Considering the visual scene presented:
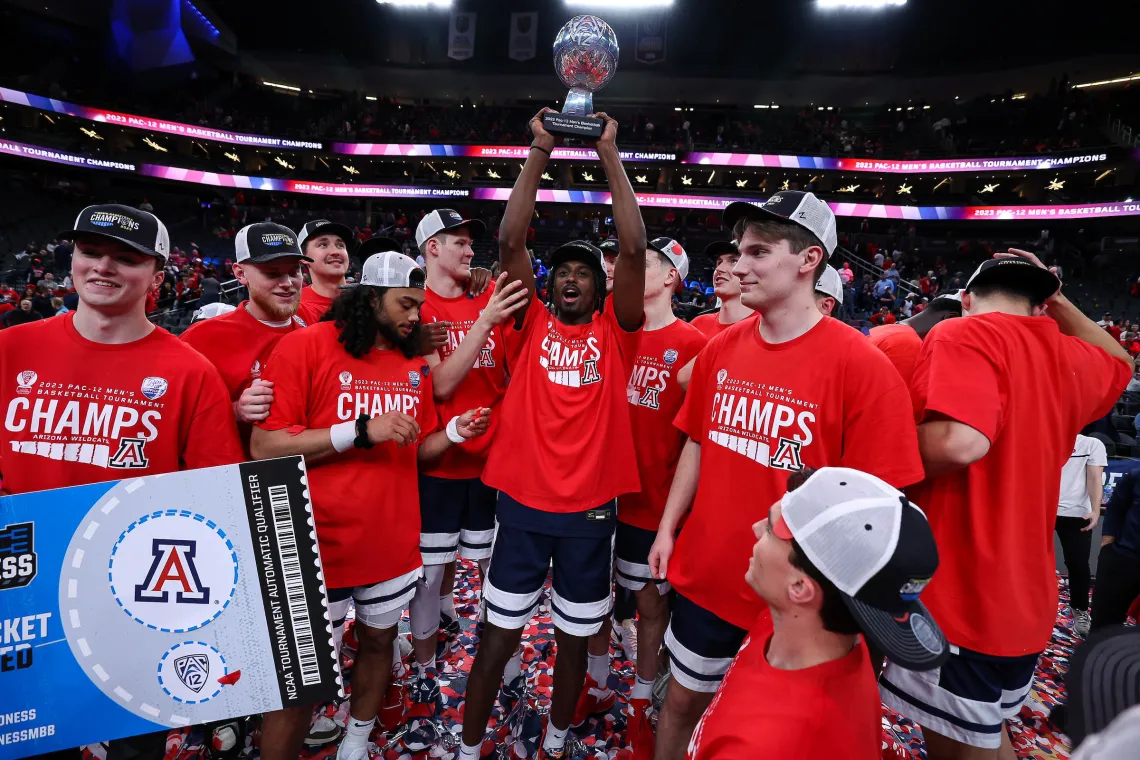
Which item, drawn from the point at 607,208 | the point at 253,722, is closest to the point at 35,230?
the point at 607,208

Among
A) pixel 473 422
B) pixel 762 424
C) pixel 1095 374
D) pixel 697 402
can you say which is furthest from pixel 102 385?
pixel 1095 374

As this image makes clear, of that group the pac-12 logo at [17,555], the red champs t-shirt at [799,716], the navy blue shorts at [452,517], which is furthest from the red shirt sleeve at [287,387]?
the red champs t-shirt at [799,716]

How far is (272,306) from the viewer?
2871 millimetres

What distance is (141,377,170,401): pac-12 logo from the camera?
200cm

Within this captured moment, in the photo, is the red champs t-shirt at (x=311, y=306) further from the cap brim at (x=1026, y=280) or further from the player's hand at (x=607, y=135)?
the cap brim at (x=1026, y=280)

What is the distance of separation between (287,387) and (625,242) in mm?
1588

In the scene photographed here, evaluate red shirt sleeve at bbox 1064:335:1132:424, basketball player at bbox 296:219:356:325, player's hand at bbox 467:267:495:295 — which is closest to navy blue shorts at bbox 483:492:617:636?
player's hand at bbox 467:267:495:295

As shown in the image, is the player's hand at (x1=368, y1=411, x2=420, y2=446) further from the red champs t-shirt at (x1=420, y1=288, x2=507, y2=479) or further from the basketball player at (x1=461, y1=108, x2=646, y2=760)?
the red champs t-shirt at (x1=420, y1=288, x2=507, y2=479)

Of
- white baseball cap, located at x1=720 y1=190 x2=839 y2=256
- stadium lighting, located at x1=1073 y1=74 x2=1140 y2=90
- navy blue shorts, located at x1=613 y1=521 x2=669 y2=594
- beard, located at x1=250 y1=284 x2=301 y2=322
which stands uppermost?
stadium lighting, located at x1=1073 y1=74 x2=1140 y2=90

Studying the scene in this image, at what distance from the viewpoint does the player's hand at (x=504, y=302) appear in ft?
8.52

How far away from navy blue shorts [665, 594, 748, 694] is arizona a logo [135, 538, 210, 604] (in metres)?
1.70

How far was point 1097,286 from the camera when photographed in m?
20.3

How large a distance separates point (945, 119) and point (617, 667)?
3222 centimetres

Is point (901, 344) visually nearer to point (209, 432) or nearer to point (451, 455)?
point (451, 455)
